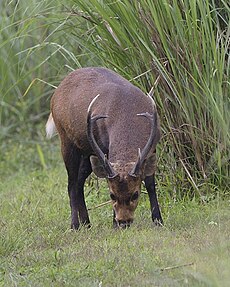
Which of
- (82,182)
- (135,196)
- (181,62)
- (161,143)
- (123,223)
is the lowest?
(161,143)

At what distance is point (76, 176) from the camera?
7.39 meters

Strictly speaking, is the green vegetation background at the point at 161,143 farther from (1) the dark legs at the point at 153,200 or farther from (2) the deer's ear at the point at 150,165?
(2) the deer's ear at the point at 150,165

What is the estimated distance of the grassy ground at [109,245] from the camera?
17.3 ft

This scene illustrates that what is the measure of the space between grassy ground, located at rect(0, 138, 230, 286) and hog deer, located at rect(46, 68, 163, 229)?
24cm

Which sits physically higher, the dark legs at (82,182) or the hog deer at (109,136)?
the hog deer at (109,136)

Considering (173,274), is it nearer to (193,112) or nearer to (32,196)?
(193,112)

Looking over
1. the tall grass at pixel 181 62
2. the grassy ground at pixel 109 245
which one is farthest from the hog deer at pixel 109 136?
the tall grass at pixel 181 62

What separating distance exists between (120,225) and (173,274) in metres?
1.33

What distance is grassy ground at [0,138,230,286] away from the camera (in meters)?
5.28

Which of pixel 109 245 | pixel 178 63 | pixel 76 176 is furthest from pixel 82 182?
pixel 109 245

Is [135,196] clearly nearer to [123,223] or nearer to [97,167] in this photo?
[123,223]

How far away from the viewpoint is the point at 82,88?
23.5ft

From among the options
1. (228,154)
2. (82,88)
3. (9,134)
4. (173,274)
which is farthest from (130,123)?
(9,134)

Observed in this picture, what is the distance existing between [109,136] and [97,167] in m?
0.30
